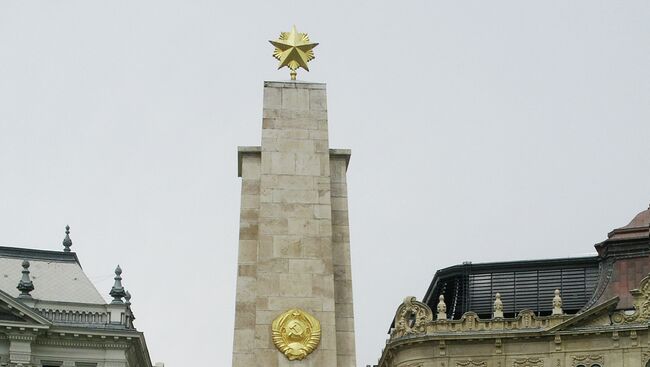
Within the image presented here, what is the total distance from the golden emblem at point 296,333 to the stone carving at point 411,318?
40.2m

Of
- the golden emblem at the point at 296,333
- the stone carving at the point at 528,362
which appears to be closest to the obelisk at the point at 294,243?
the golden emblem at the point at 296,333

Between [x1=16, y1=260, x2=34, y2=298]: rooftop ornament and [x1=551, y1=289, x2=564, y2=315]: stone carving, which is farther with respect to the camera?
[x1=551, y1=289, x2=564, y2=315]: stone carving

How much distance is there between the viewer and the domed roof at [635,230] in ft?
259

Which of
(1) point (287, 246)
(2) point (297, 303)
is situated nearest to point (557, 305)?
(1) point (287, 246)

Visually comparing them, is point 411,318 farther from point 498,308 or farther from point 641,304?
point 641,304

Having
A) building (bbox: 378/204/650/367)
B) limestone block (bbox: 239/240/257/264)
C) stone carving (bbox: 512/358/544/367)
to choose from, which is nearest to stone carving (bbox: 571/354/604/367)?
building (bbox: 378/204/650/367)

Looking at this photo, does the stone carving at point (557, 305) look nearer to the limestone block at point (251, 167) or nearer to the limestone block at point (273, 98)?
the limestone block at point (273, 98)

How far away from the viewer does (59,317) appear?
73.8 meters

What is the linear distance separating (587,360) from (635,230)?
831cm

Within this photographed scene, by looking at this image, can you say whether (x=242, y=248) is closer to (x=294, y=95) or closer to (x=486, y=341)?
(x=294, y=95)

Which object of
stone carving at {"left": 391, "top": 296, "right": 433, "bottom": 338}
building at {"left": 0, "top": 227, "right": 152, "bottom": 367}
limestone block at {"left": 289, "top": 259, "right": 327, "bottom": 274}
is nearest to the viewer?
limestone block at {"left": 289, "top": 259, "right": 327, "bottom": 274}

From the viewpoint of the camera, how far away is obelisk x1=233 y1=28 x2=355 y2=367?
3906 centimetres

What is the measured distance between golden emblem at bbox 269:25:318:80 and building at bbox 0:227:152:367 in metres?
33.6

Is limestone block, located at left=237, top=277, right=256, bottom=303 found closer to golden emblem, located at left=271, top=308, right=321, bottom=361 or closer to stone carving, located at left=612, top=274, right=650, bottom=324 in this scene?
golden emblem, located at left=271, top=308, right=321, bottom=361
